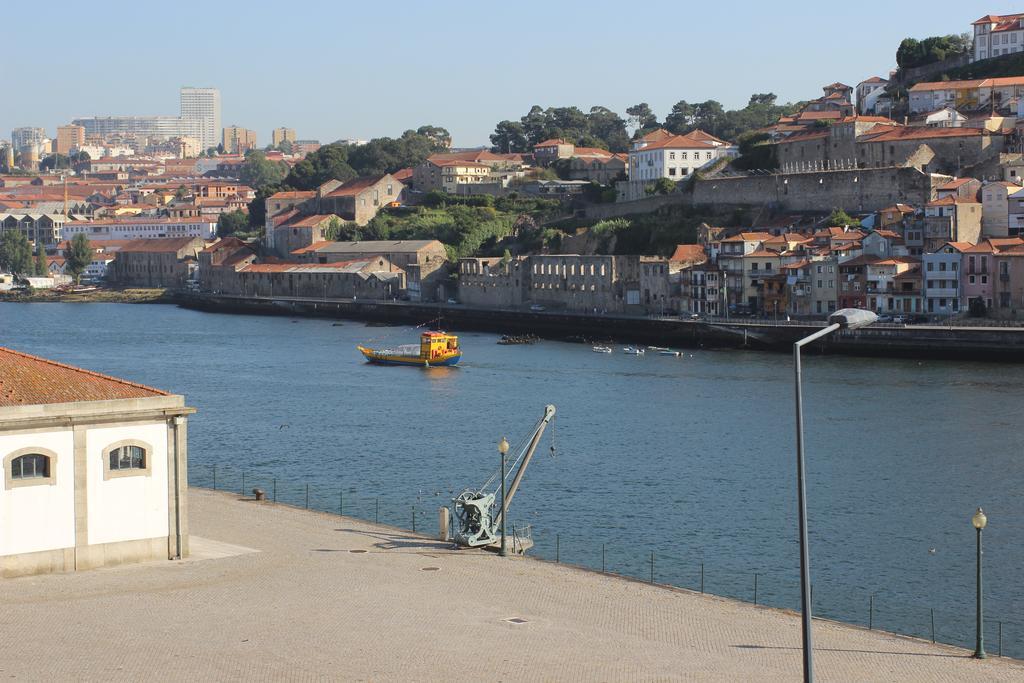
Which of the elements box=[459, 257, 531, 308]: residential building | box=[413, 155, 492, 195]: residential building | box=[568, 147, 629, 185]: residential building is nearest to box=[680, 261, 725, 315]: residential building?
box=[459, 257, 531, 308]: residential building

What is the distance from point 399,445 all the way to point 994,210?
3498cm

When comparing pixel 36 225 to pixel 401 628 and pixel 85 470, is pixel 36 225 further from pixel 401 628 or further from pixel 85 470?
pixel 401 628

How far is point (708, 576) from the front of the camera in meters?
23.3

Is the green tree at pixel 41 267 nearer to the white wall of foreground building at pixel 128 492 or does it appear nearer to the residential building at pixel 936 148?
the residential building at pixel 936 148

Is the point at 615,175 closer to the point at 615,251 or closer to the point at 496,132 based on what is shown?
the point at 615,251

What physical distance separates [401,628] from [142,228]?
401ft

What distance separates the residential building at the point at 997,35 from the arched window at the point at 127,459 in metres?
72.7

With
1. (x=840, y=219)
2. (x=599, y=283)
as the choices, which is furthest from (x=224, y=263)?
(x=840, y=219)

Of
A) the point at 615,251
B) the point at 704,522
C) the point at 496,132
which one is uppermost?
the point at 496,132

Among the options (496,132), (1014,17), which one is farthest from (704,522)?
(496,132)

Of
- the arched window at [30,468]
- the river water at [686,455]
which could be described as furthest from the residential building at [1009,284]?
the arched window at [30,468]

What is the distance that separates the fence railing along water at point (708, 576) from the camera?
68.0 ft

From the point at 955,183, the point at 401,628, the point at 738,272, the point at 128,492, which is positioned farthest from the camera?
the point at 738,272

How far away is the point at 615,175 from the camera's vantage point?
326ft
